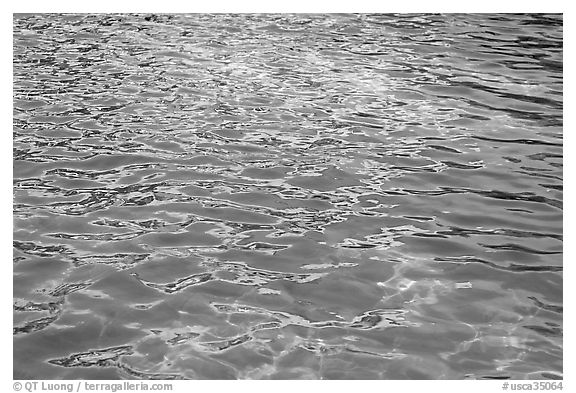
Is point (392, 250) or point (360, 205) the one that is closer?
point (392, 250)

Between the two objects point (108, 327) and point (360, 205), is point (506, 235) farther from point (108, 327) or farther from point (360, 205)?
point (108, 327)

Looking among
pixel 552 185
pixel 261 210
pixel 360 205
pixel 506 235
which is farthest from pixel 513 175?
pixel 261 210

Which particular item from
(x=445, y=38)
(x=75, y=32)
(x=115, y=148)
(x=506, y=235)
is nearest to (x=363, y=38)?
(x=445, y=38)

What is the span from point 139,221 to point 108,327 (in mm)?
2575

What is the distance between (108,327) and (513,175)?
7220mm

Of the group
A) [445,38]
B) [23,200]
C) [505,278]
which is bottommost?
[505,278]

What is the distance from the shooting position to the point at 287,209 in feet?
38.3

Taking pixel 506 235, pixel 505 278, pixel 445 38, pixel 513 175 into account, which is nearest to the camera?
pixel 505 278

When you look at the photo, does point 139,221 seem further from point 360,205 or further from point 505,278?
point 505,278

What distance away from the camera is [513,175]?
12.7 meters

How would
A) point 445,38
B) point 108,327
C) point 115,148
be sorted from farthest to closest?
point 445,38
point 115,148
point 108,327

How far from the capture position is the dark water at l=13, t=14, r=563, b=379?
28.5ft

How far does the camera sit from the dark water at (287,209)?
8695 mm

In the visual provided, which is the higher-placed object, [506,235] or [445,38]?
[445,38]
